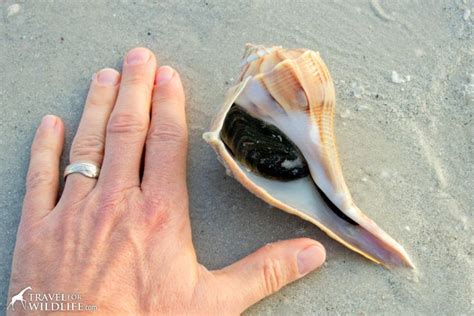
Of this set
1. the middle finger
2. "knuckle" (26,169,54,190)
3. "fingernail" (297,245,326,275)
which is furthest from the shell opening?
"knuckle" (26,169,54,190)

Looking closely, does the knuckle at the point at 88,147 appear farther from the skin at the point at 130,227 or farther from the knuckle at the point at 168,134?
the knuckle at the point at 168,134

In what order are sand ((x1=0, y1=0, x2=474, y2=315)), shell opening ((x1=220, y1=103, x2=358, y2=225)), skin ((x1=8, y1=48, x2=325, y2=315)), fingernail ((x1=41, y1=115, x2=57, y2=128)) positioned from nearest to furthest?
skin ((x1=8, y1=48, x2=325, y2=315)), shell opening ((x1=220, y1=103, x2=358, y2=225)), sand ((x1=0, y1=0, x2=474, y2=315)), fingernail ((x1=41, y1=115, x2=57, y2=128))

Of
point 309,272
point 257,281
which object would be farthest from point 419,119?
point 257,281

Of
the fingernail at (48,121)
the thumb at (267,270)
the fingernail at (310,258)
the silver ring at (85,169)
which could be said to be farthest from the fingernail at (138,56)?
the fingernail at (310,258)

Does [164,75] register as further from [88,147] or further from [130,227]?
[130,227]

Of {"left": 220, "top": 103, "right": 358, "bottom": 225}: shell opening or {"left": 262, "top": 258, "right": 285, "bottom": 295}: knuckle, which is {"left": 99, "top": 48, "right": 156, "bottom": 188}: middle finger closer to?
{"left": 220, "top": 103, "right": 358, "bottom": 225}: shell opening

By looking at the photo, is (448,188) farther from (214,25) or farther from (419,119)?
(214,25)
